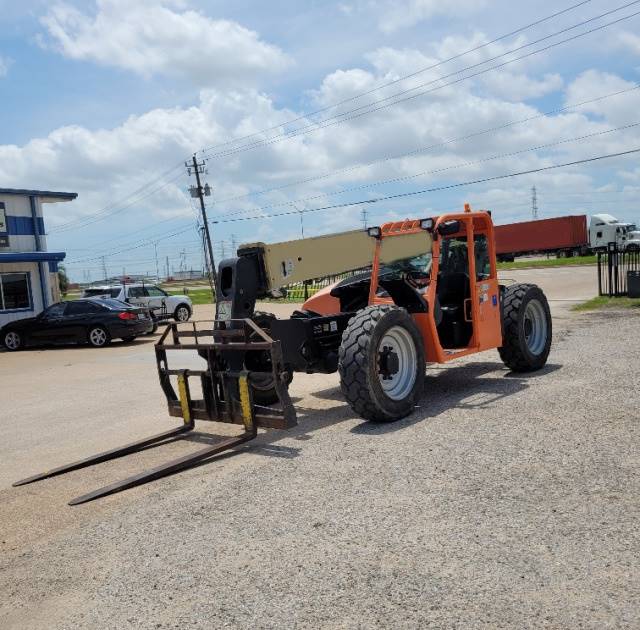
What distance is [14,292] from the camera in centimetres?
2445

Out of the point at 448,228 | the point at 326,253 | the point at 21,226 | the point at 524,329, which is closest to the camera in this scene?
the point at 448,228

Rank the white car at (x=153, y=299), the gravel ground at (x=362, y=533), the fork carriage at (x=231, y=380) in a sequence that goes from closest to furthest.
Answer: the gravel ground at (x=362, y=533) < the fork carriage at (x=231, y=380) < the white car at (x=153, y=299)

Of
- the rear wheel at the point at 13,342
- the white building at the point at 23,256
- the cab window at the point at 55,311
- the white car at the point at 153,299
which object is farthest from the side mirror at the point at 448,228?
the white building at the point at 23,256

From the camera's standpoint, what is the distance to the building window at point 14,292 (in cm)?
2406

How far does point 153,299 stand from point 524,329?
19.2 metres

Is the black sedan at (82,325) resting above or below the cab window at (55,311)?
below

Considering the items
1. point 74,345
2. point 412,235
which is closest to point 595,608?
point 412,235

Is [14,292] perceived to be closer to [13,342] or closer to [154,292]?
[13,342]

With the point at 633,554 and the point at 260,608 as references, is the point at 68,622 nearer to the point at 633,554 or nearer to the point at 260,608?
the point at 260,608

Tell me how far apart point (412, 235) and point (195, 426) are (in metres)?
3.65

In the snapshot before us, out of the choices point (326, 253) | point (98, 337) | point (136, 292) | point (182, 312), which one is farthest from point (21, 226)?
point (326, 253)

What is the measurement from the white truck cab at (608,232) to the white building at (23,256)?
38.2 m

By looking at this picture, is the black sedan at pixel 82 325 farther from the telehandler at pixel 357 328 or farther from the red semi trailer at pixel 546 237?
the red semi trailer at pixel 546 237

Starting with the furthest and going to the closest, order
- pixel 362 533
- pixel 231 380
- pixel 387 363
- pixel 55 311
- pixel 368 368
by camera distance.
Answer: pixel 55 311 < pixel 387 363 < pixel 231 380 < pixel 368 368 < pixel 362 533
